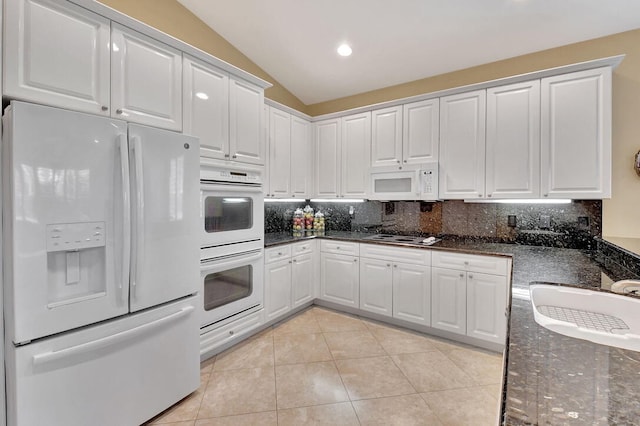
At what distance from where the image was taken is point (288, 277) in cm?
321

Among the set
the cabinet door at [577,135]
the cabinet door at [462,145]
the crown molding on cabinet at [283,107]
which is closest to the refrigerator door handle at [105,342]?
the crown molding on cabinet at [283,107]

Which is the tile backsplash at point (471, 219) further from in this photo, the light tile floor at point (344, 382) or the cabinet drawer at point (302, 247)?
the light tile floor at point (344, 382)

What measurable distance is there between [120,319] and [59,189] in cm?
76

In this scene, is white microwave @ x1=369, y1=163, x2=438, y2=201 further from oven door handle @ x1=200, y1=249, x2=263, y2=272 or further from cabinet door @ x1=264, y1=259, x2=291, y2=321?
oven door handle @ x1=200, y1=249, x2=263, y2=272

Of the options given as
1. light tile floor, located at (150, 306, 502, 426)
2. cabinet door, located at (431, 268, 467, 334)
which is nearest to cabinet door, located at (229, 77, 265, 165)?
light tile floor, located at (150, 306, 502, 426)

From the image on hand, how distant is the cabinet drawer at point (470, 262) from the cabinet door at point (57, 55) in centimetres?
287

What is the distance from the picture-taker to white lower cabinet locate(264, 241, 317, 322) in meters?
2.98

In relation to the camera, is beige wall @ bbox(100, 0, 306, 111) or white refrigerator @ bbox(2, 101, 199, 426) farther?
beige wall @ bbox(100, 0, 306, 111)

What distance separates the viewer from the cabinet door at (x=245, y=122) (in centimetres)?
260

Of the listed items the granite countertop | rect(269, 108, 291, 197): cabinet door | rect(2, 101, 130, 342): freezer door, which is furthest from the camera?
rect(269, 108, 291, 197): cabinet door

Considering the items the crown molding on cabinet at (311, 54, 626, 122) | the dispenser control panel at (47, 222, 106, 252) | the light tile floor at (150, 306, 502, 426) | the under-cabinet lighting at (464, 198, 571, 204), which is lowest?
the light tile floor at (150, 306, 502, 426)

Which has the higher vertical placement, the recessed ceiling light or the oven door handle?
the recessed ceiling light

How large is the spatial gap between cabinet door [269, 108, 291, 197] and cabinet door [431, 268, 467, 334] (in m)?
1.93

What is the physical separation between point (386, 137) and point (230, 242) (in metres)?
2.11
